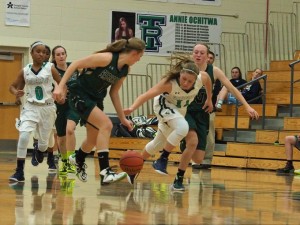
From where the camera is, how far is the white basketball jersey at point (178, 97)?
9141 millimetres

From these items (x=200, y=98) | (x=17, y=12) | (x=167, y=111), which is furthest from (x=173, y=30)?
(x=167, y=111)

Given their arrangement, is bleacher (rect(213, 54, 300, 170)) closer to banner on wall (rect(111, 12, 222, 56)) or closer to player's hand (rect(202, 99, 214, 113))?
banner on wall (rect(111, 12, 222, 56))

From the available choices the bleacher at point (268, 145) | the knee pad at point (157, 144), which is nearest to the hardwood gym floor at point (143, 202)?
the knee pad at point (157, 144)

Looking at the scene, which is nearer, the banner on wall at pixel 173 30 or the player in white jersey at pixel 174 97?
the player in white jersey at pixel 174 97

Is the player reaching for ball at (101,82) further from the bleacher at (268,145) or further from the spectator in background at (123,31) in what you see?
the spectator in background at (123,31)

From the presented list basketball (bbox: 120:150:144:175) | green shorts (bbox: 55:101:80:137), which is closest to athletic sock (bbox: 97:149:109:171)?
basketball (bbox: 120:150:144:175)

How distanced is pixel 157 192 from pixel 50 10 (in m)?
11.5

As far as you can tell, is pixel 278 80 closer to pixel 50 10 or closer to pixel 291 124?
pixel 291 124

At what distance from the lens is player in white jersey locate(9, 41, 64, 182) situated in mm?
9648

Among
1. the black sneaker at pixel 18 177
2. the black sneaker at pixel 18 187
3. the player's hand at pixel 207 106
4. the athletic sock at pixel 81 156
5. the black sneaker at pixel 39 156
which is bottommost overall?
the black sneaker at pixel 18 187

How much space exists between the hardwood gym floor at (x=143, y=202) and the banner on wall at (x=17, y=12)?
29.0 ft

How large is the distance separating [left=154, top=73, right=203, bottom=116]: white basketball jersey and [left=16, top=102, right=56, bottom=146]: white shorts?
1.40 metres

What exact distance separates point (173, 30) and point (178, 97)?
11.2 m

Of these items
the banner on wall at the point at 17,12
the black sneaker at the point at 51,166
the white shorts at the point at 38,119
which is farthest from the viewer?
the banner on wall at the point at 17,12
